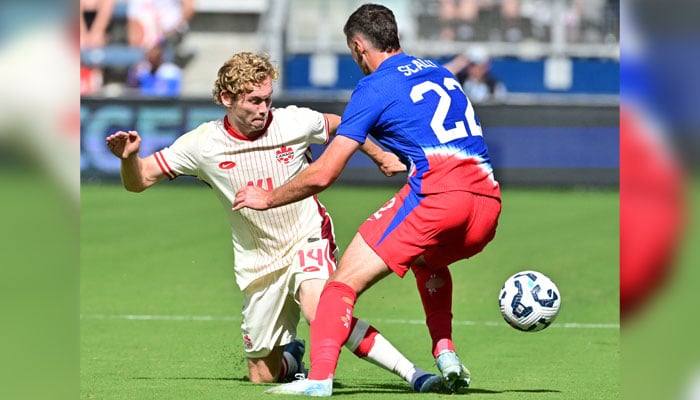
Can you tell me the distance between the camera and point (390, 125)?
5.26m

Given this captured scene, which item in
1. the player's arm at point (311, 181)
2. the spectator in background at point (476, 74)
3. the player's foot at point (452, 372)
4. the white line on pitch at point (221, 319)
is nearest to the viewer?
the player's arm at point (311, 181)

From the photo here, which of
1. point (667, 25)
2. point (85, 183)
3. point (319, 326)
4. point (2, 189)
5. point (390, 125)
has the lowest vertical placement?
point (85, 183)

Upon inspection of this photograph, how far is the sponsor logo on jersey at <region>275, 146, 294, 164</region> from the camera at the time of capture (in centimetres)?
626

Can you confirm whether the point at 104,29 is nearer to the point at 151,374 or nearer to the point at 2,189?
the point at 151,374

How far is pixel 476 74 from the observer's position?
87.4 ft

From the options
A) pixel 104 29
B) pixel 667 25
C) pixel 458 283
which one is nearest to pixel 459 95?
pixel 667 25

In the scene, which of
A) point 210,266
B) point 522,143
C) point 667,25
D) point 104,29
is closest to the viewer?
point 667,25

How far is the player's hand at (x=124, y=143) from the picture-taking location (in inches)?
219

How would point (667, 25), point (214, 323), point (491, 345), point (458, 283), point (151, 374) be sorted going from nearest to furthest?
point (667, 25), point (151, 374), point (491, 345), point (214, 323), point (458, 283)

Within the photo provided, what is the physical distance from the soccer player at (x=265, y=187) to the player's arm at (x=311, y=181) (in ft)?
2.99

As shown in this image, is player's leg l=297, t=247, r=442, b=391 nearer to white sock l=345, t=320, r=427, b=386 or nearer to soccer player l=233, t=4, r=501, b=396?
white sock l=345, t=320, r=427, b=386

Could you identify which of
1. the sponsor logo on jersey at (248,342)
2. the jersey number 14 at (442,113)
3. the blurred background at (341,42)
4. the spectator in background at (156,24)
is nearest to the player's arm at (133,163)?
the sponsor logo on jersey at (248,342)

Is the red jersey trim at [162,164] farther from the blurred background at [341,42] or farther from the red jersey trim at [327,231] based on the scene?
the blurred background at [341,42]

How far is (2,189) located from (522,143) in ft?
58.7
